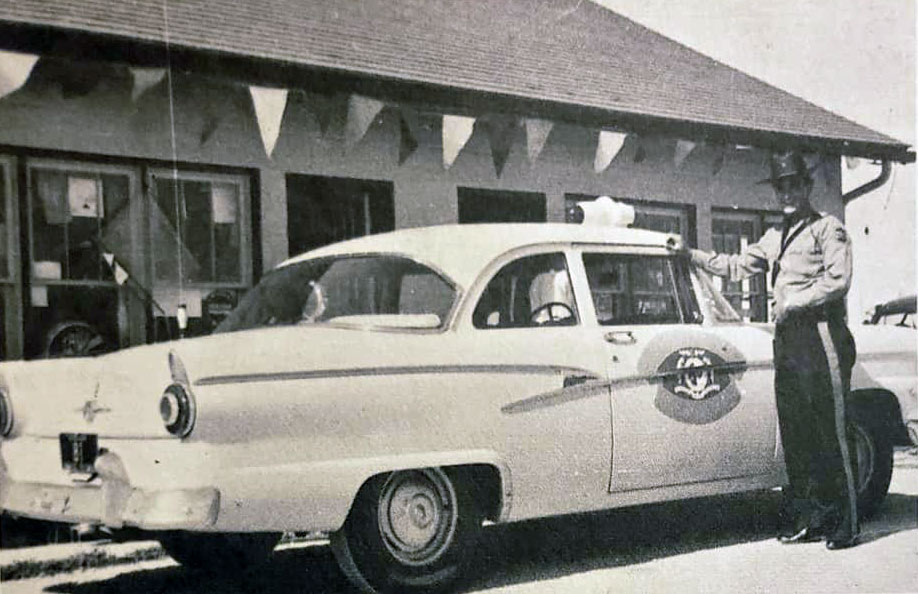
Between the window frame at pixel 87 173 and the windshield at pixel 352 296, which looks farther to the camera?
the window frame at pixel 87 173

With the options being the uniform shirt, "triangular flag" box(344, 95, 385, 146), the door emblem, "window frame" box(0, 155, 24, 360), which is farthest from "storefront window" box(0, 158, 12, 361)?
the uniform shirt

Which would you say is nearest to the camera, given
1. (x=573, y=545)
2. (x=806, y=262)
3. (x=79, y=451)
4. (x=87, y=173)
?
(x=79, y=451)

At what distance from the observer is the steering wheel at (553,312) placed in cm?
371

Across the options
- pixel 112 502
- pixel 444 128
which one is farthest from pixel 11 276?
pixel 444 128

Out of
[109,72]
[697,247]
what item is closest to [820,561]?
[697,247]

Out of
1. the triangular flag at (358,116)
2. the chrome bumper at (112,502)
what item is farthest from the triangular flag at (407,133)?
the chrome bumper at (112,502)

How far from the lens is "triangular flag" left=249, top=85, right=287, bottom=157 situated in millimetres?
4250

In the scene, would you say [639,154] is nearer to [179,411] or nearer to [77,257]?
[77,257]

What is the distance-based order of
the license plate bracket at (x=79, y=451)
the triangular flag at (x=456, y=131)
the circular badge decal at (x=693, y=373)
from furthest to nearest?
the triangular flag at (x=456, y=131)
the circular badge decal at (x=693, y=373)
the license plate bracket at (x=79, y=451)

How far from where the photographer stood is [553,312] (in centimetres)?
377

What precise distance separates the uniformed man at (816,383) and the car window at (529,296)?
0.97 m

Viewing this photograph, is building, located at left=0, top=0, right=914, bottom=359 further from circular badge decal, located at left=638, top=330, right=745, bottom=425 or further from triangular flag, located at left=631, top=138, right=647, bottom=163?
circular badge decal, located at left=638, top=330, right=745, bottom=425

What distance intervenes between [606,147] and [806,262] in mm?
1162

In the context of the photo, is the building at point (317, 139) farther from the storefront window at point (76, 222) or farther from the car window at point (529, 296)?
the car window at point (529, 296)
